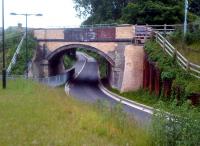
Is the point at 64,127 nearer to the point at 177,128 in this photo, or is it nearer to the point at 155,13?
the point at 177,128

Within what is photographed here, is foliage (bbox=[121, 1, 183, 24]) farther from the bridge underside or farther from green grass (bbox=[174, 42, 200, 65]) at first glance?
green grass (bbox=[174, 42, 200, 65])

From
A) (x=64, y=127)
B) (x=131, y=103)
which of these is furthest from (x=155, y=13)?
(x=64, y=127)

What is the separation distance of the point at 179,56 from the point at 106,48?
14.3 metres

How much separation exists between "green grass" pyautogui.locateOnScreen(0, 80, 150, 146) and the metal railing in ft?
35.8

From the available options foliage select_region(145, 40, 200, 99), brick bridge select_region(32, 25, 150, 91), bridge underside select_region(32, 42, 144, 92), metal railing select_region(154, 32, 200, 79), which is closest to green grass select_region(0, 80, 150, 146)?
foliage select_region(145, 40, 200, 99)

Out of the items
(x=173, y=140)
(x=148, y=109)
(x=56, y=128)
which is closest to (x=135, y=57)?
(x=148, y=109)

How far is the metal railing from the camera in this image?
91.0ft

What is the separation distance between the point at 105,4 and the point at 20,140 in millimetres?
54767

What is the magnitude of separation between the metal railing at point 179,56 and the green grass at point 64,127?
1092 centimetres

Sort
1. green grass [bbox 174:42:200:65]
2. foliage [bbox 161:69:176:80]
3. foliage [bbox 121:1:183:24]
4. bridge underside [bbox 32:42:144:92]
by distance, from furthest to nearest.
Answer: foliage [bbox 121:1:183:24] < bridge underside [bbox 32:42:144:92] < green grass [bbox 174:42:200:65] < foliage [bbox 161:69:176:80]

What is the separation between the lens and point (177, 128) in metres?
11.3

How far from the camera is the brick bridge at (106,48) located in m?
39.3

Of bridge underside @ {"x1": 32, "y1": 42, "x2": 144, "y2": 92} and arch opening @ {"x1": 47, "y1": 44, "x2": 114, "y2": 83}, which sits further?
arch opening @ {"x1": 47, "y1": 44, "x2": 114, "y2": 83}

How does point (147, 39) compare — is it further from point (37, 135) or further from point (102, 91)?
point (37, 135)
